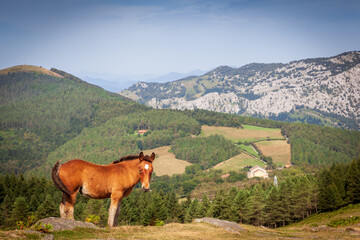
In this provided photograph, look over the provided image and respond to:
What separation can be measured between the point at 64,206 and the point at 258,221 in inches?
3335

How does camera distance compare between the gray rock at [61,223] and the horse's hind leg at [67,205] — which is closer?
the gray rock at [61,223]

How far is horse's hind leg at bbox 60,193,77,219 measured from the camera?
58.6 ft

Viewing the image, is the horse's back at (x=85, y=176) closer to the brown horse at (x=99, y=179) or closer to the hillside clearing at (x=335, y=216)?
the brown horse at (x=99, y=179)

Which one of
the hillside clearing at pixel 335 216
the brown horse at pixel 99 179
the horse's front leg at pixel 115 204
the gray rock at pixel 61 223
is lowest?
the hillside clearing at pixel 335 216

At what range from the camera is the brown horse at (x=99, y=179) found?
57.3 ft

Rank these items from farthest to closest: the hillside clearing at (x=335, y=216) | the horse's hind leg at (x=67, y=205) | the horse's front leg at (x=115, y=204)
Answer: the hillside clearing at (x=335, y=216) < the horse's front leg at (x=115, y=204) < the horse's hind leg at (x=67, y=205)

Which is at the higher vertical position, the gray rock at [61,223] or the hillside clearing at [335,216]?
the gray rock at [61,223]

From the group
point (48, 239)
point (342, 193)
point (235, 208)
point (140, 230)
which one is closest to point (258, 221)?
point (235, 208)

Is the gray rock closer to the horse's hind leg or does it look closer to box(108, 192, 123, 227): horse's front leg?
the horse's hind leg

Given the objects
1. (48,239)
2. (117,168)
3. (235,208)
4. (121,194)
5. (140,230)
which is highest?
(117,168)

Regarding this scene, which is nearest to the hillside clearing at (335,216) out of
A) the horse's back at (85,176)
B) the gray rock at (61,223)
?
the horse's back at (85,176)

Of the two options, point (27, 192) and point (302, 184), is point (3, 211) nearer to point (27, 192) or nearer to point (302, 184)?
point (27, 192)

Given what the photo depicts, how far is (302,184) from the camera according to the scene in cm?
10306

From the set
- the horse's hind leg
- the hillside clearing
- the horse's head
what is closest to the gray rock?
the horse's hind leg
